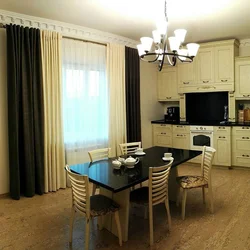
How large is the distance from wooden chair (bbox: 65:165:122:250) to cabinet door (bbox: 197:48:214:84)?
12.8 ft

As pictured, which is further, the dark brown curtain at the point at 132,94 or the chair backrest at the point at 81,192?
the dark brown curtain at the point at 132,94

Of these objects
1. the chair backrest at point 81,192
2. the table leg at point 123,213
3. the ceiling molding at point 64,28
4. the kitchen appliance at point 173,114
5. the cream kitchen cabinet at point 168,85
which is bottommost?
the table leg at point 123,213

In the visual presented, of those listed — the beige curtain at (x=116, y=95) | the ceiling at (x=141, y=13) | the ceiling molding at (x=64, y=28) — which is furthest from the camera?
the beige curtain at (x=116, y=95)

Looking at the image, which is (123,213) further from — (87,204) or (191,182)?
(191,182)

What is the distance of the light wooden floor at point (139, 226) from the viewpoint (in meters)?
2.58

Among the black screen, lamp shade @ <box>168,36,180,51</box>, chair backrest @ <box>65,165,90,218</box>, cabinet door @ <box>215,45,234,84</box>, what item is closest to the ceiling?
cabinet door @ <box>215,45,234,84</box>

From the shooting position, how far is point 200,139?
18.3ft

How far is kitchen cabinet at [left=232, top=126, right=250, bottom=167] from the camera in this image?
514 centimetres

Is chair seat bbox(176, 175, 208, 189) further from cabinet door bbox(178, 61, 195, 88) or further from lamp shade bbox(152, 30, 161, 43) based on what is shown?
cabinet door bbox(178, 61, 195, 88)

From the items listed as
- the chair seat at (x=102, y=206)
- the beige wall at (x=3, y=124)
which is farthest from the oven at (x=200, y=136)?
the beige wall at (x=3, y=124)

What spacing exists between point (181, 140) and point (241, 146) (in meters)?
1.23

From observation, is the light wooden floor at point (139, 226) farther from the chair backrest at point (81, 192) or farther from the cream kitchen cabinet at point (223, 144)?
the cream kitchen cabinet at point (223, 144)

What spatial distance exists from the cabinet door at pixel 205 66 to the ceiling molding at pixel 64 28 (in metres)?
1.56

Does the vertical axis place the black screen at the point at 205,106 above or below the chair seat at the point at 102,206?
above
